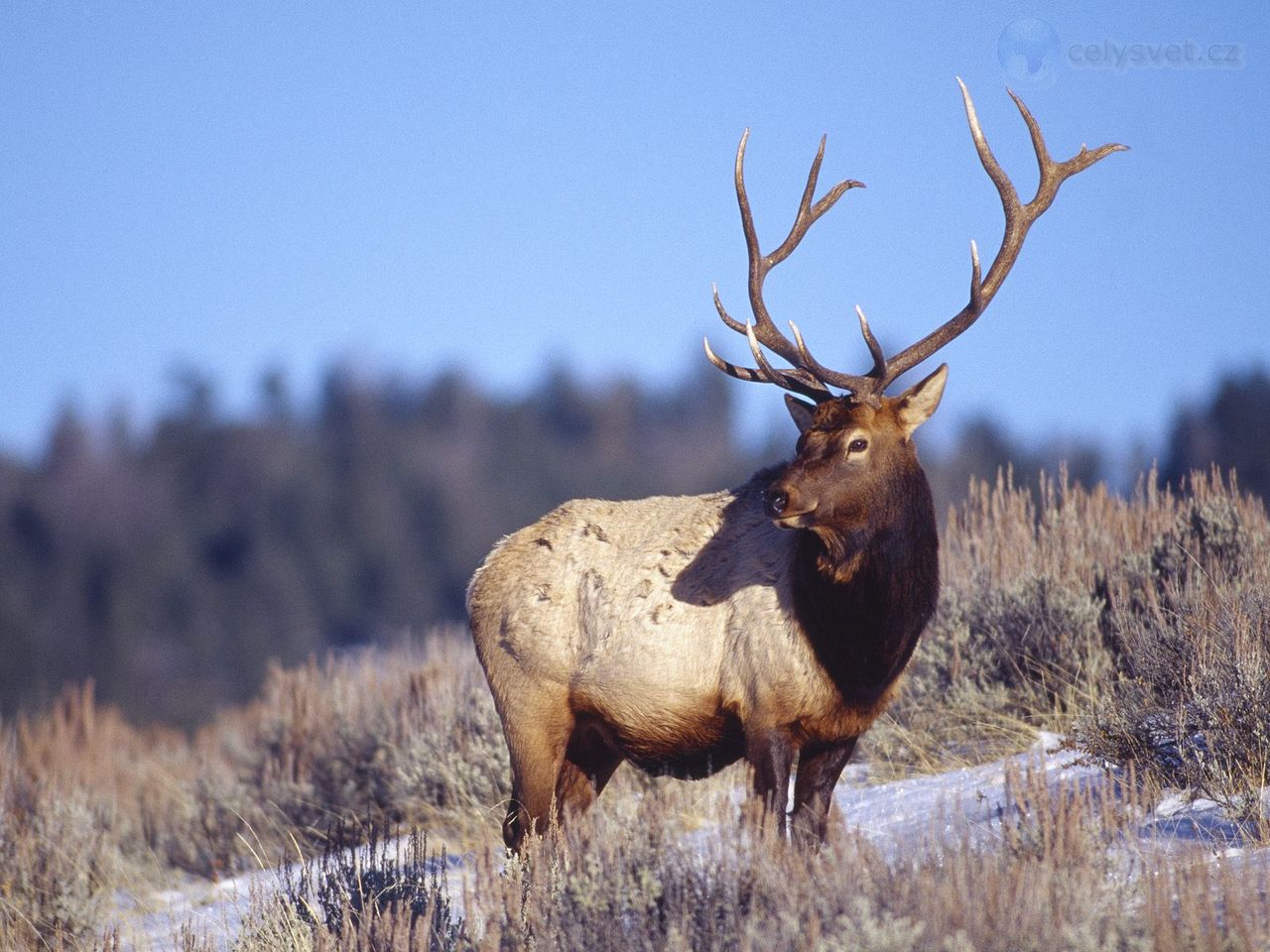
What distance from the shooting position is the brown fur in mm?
5195

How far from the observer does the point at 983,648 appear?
23.9ft

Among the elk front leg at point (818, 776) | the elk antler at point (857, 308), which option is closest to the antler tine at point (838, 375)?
A: the elk antler at point (857, 308)

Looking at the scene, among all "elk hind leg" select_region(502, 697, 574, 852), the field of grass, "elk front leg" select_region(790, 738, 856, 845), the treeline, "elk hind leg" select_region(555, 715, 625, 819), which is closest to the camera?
the field of grass

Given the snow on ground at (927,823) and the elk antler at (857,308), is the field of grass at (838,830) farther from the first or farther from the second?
the elk antler at (857,308)

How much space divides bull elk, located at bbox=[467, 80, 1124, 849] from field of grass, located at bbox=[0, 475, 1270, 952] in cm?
39

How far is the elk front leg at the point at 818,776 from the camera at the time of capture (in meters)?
5.29

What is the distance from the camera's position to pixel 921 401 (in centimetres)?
548

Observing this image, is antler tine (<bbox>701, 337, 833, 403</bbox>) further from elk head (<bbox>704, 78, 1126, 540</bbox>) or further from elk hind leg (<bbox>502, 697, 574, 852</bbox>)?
elk hind leg (<bbox>502, 697, 574, 852</bbox>)

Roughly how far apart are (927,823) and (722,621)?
1110 mm

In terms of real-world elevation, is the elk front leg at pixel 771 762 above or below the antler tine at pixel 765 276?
below

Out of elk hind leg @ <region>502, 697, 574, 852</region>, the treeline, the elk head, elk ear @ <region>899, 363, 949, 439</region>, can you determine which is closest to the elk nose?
the elk head

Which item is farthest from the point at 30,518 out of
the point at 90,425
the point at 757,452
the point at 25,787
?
the point at 25,787

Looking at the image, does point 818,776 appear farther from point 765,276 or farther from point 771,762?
point 765,276

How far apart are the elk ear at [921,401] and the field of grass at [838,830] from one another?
137 centimetres
